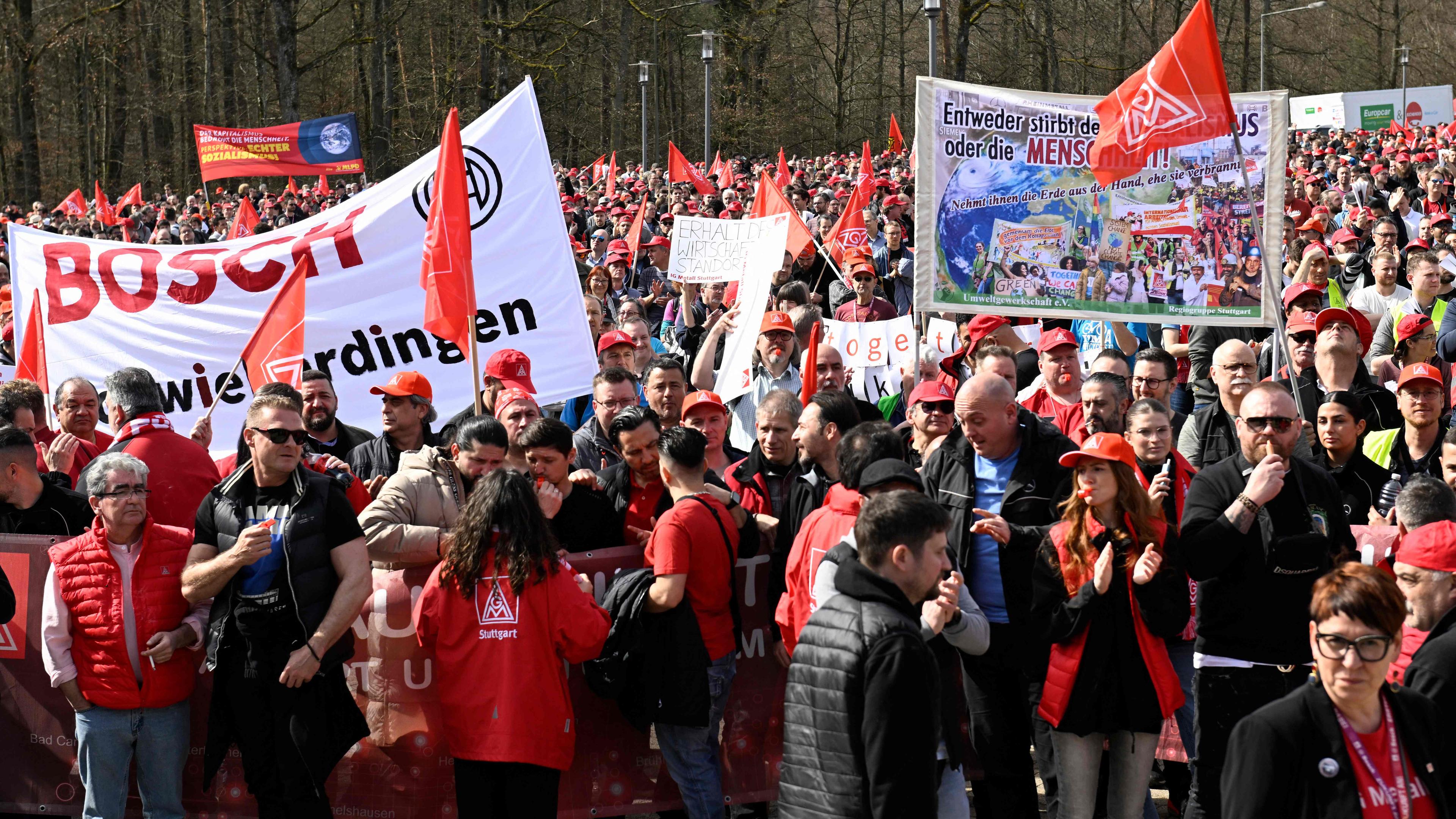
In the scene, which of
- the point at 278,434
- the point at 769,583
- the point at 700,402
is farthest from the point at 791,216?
the point at 278,434

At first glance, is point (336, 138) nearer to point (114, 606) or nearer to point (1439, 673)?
point (114, 606)

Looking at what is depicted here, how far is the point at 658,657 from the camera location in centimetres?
505

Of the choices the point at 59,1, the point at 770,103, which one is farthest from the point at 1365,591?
the point at 770,103

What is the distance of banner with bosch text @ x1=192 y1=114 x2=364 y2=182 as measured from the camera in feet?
87.4

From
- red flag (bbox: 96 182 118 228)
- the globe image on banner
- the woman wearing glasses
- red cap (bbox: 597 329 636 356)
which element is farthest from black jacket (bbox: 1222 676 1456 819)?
the globe image on banner

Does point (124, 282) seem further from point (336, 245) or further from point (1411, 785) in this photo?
point (1411, 785)

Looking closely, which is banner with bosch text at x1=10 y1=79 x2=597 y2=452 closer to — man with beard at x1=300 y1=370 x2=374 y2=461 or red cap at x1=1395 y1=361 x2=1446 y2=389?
man with beard at x1=300 y1=370 x2=374 y2=461

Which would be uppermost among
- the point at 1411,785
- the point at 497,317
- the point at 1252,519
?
the point at 497,317

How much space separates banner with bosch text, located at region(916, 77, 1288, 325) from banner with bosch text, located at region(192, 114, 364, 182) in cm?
2141

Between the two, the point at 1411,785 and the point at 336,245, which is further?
the point at 336,245

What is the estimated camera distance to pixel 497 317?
281 inches

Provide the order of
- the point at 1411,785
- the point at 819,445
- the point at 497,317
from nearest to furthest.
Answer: the point at 1411,785, the point at 819,445, the point at 497,317

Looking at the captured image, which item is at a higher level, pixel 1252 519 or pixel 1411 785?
Answer: pixel 1252 519

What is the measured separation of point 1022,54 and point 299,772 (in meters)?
48.4
